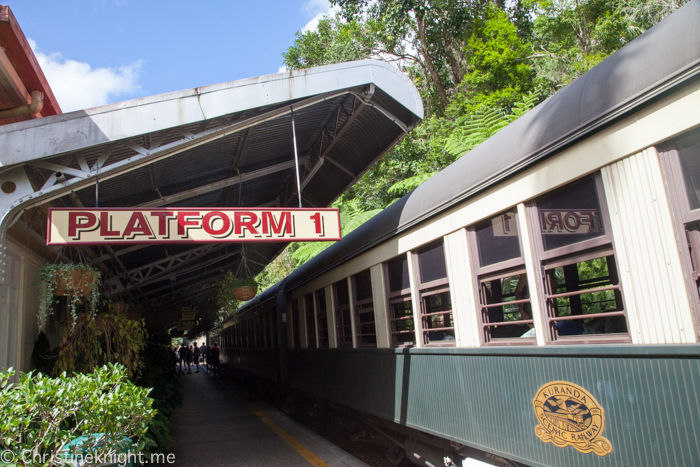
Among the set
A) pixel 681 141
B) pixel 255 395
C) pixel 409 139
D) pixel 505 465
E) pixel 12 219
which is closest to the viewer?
pixel 681 141

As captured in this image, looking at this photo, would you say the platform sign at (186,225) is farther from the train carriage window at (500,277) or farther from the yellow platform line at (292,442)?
the yellow platform line at (292,442)

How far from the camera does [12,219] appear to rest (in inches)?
179

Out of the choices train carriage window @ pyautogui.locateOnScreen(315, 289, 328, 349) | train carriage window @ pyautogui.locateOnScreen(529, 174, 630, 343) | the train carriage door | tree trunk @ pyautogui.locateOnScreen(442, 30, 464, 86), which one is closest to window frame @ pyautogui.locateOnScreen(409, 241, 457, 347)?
train carriage window @ pyautogui.locateOnScreen(529, 174, 630, 343)

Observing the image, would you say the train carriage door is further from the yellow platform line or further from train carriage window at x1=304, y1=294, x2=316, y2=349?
train carriage window at x1=304, y1=294, x2=316, y2=349

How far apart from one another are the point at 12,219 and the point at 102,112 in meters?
1.15

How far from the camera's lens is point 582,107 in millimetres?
3201

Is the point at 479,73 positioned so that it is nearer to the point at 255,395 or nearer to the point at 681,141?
the point at 255,395

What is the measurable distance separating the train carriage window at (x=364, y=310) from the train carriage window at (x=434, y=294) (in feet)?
3.57

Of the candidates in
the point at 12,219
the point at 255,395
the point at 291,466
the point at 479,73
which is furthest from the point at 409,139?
the point at 12,219

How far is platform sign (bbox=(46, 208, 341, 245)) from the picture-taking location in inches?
173

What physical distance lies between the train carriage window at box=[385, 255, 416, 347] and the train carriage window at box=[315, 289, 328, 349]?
→ 7.55ft

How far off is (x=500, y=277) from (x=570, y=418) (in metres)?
1.08

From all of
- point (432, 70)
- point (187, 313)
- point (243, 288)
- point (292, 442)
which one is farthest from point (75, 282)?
point (432, 70)

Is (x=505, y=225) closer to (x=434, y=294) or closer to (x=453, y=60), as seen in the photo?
(x=434, y=294)
